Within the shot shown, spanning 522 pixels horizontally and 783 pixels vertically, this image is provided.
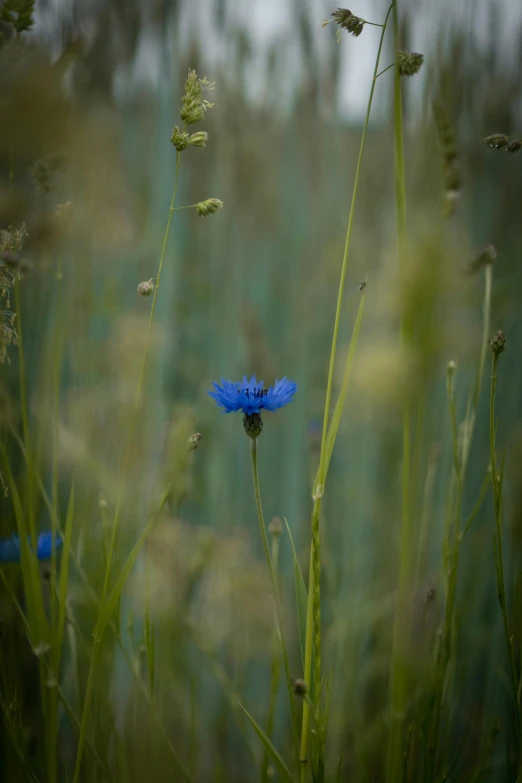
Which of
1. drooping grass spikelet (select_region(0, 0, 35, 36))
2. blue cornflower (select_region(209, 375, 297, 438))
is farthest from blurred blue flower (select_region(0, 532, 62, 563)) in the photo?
drooping grass spikelet (select_region(0, 0, 35, 36))

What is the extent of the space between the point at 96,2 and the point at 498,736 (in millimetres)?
967

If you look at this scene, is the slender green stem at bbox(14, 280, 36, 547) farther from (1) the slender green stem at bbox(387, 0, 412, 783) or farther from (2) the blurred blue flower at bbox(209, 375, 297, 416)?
(1) the slender green stem at bbox(387, 0, 412, 783)

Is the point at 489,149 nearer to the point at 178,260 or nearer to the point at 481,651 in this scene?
the point at 178,260

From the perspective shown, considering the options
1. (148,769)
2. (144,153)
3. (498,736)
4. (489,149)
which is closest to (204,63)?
(144,153)

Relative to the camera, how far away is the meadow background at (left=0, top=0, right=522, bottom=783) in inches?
23.5

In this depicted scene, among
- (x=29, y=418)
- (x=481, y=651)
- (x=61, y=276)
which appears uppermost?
(x=61, y=276)

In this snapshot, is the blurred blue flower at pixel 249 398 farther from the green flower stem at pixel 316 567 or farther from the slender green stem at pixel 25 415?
the slender green stem at pixel 25 415

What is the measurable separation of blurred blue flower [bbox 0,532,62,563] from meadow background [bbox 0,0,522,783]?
0.03 meters

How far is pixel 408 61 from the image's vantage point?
1.72 ft

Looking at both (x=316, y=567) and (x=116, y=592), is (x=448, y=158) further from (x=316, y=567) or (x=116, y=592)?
(x=116, y=592)

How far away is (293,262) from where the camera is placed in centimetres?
70

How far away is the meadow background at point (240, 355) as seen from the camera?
596 mm

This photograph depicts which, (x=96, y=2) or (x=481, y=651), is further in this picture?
(x=481, y=651)

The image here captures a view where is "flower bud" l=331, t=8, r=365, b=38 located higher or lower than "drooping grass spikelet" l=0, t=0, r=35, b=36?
lower
